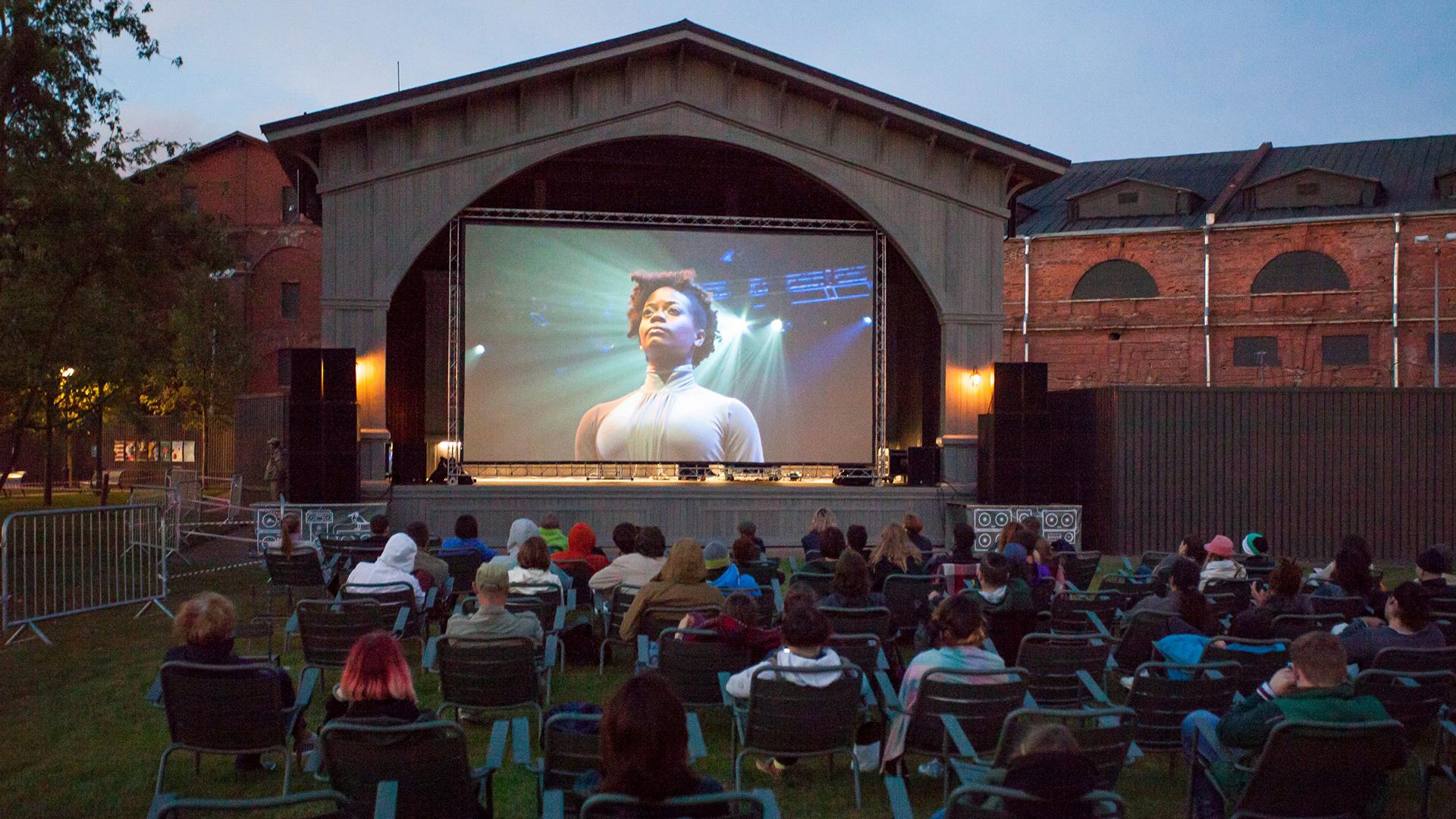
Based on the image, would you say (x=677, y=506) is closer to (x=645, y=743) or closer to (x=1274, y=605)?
(x=1274, y=605)

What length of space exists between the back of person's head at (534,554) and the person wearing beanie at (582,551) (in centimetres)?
135

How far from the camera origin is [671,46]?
1600 centimetres

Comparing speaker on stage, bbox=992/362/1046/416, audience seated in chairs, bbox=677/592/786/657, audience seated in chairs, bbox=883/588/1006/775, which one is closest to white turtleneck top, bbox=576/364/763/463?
speaker on stage, bbox=992/362/1046/416

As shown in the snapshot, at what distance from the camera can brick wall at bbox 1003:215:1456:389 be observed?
28.7 m

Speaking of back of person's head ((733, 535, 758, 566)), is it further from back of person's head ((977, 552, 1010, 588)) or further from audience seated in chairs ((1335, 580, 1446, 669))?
audience seated in chairs ((1335, 580, 1446, 669))

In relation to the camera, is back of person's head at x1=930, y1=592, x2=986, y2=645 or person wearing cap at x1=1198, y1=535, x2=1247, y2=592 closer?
back of person's head at x1=930, y1=592, x2=986, y2=645

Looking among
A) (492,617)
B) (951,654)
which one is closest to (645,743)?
(951,654)

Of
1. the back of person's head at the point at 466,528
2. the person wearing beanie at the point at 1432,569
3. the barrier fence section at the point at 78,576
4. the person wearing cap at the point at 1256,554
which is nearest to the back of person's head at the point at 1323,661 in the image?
the person wearing beanie at the point at 1432,569

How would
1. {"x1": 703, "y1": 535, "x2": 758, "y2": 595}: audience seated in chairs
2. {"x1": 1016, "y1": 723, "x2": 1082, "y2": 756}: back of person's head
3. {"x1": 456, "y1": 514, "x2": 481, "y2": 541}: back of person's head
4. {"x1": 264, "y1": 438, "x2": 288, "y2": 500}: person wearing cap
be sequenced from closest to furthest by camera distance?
{"x1": 1016, "y1": 723, "x2": 1082, "y2": 756}: back of person's head, {"x1": 703, "y1": 535, "x2": 758, "y2": 595}: audience seated in chairs, {"x1": 456, "y1": 514, "x2": 481, "y2": 541}: back of person's head, {"x1": 264, "y1": 438, "x2": 288, "y2": 500}: person wearing cap

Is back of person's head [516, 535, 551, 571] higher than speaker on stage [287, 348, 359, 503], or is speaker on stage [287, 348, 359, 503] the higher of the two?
speaker on stage [287, 348, 359, 503]

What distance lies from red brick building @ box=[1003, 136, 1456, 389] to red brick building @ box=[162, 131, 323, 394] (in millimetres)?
21000

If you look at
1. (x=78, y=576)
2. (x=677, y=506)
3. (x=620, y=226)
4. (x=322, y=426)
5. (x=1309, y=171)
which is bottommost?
(x=78, y=576)

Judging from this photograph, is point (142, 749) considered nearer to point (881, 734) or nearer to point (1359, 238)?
point (881, 734)

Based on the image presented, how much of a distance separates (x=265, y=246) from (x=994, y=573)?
113ft
